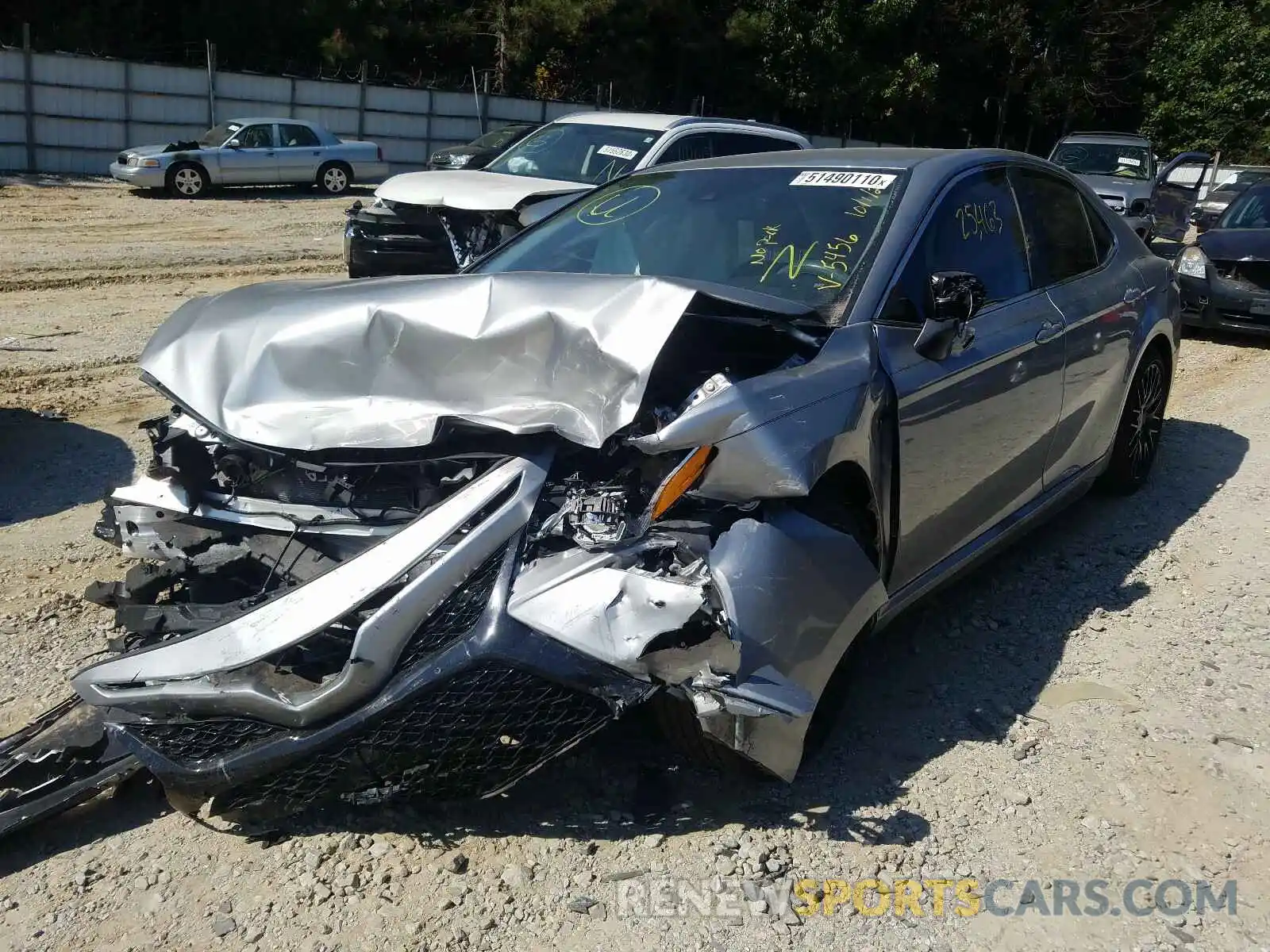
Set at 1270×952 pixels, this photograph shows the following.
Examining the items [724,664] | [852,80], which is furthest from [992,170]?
[852,80]

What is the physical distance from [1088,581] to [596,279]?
274cm

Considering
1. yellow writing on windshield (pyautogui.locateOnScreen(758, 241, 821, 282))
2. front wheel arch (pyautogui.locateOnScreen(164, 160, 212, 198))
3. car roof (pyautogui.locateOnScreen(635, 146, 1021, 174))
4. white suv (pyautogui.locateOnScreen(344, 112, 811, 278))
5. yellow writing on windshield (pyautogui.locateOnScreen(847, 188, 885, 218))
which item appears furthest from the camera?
front wheel arch (pyautogui.locateOnScreen(164, 160, 212, 198))

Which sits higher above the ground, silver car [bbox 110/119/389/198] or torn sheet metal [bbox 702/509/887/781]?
torn sheet metal [bbox 702/509/887/781]

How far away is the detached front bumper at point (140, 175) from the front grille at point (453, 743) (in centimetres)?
1771

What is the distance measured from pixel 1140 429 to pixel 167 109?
→ 70.0 ft

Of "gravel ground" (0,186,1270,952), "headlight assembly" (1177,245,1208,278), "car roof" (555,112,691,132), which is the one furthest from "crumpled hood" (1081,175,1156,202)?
"gravel ground" (0,186,1270,952)

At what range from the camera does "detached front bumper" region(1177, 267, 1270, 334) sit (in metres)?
10.3

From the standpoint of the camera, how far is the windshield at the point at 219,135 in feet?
63.1

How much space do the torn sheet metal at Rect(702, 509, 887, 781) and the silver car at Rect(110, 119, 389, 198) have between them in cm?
1798

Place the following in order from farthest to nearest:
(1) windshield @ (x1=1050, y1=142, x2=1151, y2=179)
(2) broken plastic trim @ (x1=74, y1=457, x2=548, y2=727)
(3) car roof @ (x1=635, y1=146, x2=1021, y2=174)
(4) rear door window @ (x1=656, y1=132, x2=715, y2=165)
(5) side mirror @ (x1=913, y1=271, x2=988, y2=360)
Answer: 1. (1) windshield @ (x1=1050, y1=142, x2=1151, y2=179)
2. (4) rear door window @ (x1=656, y1=132, x2=715, y2=165)
3. (3) car roof @ (x1=635, y1=146, x2=1021, y2=174)
4. (5) side mirror @ (x1=913, y1=271, x2=988, y2=360)
5. (2) broken plastic trim @ (x1=74, y1=457, x2=548, y2=727)

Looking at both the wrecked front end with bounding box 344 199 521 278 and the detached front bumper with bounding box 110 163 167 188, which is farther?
the detached front bumper with bounding box 110 163 167 188

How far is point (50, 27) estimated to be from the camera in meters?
24.9

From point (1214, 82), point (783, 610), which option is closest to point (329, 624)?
point (783, 610)

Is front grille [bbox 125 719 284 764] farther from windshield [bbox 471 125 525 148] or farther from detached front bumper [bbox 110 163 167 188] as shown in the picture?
detached front bumper [bbox 110 163 167 188]
